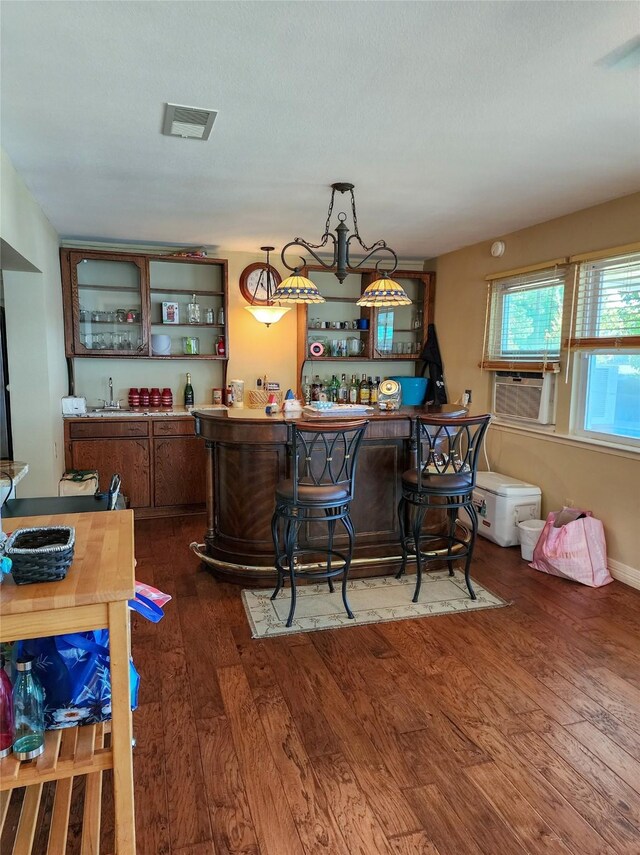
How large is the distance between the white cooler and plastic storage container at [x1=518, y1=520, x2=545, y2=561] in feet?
0.63

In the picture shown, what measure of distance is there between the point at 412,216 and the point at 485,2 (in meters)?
2.46

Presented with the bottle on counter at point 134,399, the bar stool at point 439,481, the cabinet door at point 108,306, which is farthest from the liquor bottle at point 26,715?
the bottle on counter at point 134,399

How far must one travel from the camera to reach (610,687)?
2.47 m

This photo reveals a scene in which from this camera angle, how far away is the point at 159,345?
5105mm

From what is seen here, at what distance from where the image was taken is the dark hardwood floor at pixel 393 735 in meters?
1.73

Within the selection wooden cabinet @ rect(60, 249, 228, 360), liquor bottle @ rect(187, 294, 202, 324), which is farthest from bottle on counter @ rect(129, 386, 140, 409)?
liquor bottle @ rect(187, 294, 202, 324)

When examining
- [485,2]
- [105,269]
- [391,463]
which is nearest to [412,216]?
[391,463]

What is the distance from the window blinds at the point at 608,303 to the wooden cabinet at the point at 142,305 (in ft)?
10.0

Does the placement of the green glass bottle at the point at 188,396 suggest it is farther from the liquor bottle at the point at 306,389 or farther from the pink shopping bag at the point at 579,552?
the pink shopping bag at the point at 579,552

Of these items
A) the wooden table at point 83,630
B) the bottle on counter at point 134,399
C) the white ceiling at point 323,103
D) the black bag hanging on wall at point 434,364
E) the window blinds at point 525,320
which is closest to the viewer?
the wooden table at point 83,630

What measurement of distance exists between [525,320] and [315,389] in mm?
2128

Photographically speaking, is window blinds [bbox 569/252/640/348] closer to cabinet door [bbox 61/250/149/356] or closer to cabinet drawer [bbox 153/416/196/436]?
cabinet drawer [bbox 153/416/196/436]

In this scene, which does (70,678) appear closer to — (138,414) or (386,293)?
(386,293)

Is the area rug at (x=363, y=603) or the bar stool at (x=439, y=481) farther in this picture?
the bar stool at (x=439, y=481)
